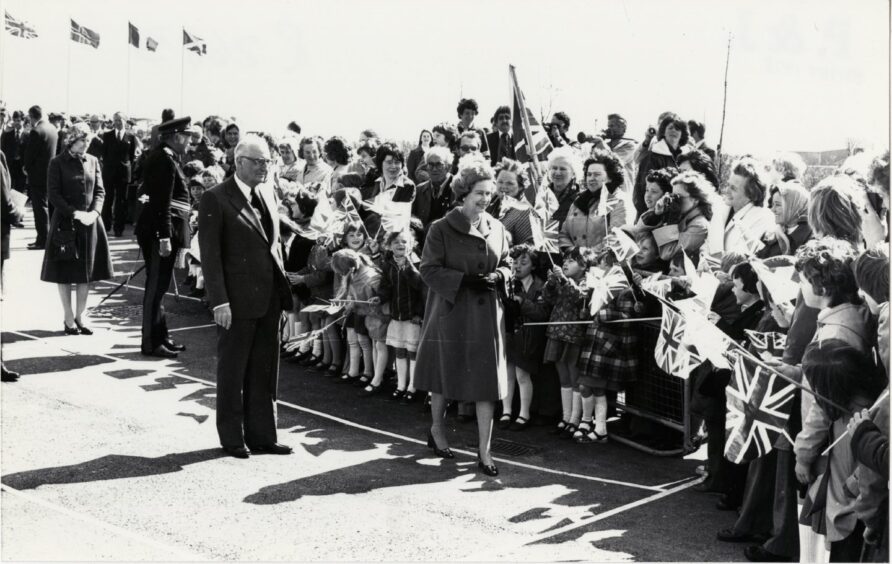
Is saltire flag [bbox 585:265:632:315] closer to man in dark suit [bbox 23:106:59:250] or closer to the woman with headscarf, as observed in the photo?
the woman with headscarf

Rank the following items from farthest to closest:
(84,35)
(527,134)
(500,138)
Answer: (84,35)
(500,138)
(527,134)

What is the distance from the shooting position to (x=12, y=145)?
22094 mm

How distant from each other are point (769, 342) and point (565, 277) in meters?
2.45

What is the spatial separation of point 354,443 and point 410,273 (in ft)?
5.68

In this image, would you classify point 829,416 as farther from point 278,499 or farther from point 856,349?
point 278,499

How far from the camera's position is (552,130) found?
40.8 ft

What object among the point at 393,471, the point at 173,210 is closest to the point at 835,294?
the point at 393,471

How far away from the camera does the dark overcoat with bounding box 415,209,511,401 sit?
7227 mm

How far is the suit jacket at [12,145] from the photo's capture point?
2203 centimetres

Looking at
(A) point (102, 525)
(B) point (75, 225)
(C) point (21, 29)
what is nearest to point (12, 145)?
(C) point (21, 29)

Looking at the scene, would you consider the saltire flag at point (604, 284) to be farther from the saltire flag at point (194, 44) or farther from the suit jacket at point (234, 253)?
the saltire flag at point (194, 44)

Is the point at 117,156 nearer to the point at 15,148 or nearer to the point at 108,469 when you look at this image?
the point at 15,148

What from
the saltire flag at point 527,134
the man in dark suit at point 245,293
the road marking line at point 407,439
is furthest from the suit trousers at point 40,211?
the man in dark suit at point 245,293

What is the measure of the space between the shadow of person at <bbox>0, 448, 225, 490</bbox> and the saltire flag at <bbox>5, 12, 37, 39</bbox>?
17.0 m
